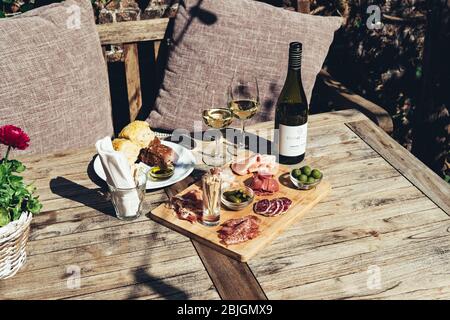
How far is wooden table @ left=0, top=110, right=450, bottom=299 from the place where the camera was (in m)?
1.61

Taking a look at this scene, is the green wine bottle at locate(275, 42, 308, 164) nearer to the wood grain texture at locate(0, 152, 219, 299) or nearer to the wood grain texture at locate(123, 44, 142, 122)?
the wood grain texture at locate(0, 152, 219, 299)

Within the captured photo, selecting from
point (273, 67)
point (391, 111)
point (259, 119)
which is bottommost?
point (391, 111)

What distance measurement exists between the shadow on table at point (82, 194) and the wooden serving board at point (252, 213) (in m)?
0.21

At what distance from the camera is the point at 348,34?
409cm

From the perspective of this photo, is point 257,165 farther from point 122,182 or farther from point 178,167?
point 122,182

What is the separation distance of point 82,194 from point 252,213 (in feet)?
2.19

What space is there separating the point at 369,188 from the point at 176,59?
142 cm

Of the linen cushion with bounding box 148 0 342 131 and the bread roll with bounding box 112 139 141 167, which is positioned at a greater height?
the linen cushion with bounding box 148 0 342 131

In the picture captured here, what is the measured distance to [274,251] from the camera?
5.77 feet

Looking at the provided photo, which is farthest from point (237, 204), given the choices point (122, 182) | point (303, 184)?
point (122, 182)

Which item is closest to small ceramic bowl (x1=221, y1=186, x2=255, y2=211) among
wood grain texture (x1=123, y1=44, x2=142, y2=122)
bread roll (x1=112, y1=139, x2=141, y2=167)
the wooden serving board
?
the wooden serving board

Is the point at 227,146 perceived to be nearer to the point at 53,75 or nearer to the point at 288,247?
the point at 288,247

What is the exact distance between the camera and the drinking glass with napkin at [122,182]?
185cm

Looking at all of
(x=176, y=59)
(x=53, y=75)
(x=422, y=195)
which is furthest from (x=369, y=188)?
(x=53, y=75)
